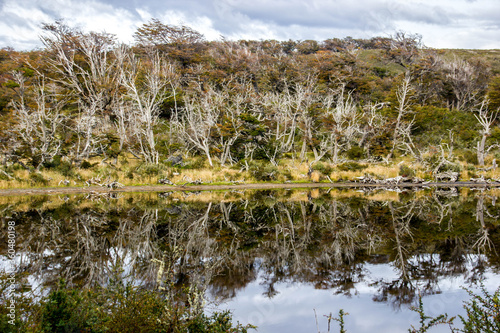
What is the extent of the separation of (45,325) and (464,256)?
33.8ft

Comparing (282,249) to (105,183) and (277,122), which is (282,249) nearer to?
(105,183)

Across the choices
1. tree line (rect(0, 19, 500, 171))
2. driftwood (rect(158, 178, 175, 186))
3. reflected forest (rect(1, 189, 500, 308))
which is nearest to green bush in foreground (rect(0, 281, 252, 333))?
reflected forest (rect(1, 189, 500, 308))

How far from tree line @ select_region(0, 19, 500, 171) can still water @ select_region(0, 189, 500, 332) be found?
9.72 meters

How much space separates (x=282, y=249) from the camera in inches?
425

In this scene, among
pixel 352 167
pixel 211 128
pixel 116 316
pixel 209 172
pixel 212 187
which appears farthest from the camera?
pixel 211 128

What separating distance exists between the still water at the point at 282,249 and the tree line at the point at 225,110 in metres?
9.72

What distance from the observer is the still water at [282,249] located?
23.1 feet

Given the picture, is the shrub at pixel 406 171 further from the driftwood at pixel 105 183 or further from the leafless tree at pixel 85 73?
the leafless tree at pixel 85 73

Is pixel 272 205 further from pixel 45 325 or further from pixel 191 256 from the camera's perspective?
pixel 45 325

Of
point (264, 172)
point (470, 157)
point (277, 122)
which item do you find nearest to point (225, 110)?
point (277, 122)

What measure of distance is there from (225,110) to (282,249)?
22.2m

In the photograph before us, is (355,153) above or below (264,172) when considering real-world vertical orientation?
above

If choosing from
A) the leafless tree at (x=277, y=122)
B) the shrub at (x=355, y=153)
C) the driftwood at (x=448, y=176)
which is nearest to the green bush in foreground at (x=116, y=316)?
the leafless tree at (x=277, y=122)

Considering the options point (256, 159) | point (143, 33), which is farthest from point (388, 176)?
point (143, 33)
